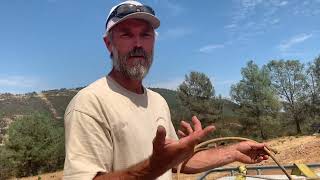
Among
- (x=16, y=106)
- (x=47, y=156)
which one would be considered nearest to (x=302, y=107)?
(x=47, y=156)

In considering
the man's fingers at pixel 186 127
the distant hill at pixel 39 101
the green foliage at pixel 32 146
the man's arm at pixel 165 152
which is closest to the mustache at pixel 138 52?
the man's fingers at pixel 186 127

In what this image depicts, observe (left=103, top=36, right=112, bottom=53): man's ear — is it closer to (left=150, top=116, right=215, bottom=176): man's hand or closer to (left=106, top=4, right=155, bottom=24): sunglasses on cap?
(left=106, top=4, right=155, bottom=24): sunglasses on cap

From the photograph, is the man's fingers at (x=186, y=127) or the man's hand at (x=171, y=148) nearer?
the man's hand at (x=171, y=148)

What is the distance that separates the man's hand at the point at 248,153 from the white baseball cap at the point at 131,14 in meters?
0.85

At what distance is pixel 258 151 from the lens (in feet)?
7.93

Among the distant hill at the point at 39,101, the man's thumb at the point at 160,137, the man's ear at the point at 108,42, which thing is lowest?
the man's thumb at the point at 160,137

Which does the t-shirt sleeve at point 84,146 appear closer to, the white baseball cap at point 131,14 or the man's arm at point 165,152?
the man's arm at point 165,152

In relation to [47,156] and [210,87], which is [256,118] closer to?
[210,87]

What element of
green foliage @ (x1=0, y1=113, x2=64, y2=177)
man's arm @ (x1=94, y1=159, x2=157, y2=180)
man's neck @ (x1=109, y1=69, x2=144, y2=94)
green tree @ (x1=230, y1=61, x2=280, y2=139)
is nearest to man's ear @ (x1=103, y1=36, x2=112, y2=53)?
man's neck @ (x1=109, y1=69, x2=144, y2=94)

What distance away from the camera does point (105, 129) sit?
69.9 inches

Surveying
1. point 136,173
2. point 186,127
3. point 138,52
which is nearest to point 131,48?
point 138,52

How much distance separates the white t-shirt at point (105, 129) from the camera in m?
1.70

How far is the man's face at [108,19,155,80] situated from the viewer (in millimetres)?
1962

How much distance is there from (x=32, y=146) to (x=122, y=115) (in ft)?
133
